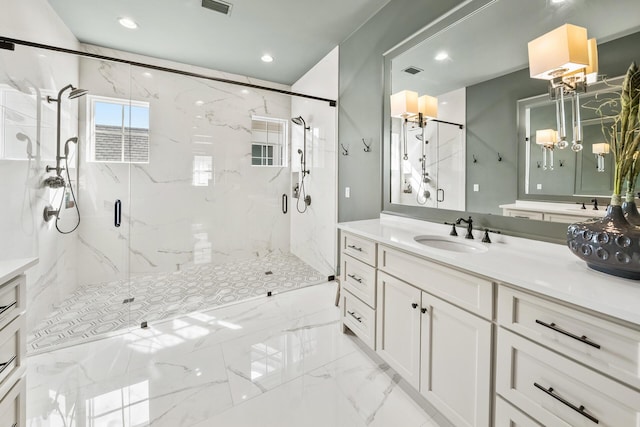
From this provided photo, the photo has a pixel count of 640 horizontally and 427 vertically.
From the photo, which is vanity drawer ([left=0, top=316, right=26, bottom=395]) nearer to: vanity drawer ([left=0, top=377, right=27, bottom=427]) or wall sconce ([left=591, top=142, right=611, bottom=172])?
vanity drawer ([left=0, top=377, right=27, bottom=427])

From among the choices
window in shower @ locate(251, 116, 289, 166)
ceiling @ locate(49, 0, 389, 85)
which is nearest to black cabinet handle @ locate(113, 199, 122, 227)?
window in shower @ locate(251, 116, 289, 166)

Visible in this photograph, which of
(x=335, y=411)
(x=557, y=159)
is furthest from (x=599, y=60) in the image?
(x=335, y=411)

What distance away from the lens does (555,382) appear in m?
0.87

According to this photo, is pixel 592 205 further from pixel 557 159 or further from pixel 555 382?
pixel 555 382

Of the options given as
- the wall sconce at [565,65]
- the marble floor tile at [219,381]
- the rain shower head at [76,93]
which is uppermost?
the rain shower head at [76,93]

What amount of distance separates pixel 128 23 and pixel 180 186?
1744 millimetres

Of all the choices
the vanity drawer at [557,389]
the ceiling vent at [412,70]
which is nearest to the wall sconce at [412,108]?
the ceiling vent at [412,70]

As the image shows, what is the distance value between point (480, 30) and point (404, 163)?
960 mm

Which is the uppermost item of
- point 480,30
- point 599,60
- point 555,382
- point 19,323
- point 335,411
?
point 480,30

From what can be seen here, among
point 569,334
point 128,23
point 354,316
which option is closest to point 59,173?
point 128,23

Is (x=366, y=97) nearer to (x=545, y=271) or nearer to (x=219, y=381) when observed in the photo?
(x=545, y=271)

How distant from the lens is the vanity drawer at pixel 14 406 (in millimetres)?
890

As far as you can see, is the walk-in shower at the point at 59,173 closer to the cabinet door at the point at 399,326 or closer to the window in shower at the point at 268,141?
the window in shower at the point at 268,141

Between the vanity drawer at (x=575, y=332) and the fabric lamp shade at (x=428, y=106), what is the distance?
1363 mm
